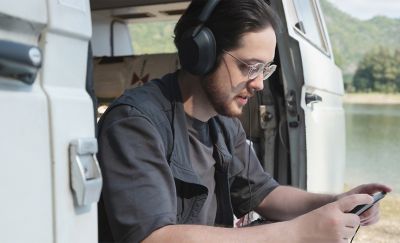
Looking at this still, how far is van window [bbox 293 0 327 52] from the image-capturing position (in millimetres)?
2941

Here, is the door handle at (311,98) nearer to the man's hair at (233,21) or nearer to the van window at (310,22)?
the van window at (310,22)

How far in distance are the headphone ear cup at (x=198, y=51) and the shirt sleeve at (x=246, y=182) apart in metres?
0.43

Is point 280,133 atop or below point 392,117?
atop

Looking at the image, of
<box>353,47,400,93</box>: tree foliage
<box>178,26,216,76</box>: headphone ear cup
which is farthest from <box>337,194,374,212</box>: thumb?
<box>353,47,400,93</box>: tree foliage

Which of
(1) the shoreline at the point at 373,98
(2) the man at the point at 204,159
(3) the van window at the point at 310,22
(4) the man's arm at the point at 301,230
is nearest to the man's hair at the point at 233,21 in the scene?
(2) the man at the point at 204,159

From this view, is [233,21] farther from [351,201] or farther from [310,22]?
[310,22]

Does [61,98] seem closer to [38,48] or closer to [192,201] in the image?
[38,48]

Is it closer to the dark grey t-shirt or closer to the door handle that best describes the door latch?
the dark grey t-shirt

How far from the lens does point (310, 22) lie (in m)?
3.34

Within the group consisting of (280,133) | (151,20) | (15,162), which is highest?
(151,20)

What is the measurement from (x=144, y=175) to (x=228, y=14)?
1.99ft

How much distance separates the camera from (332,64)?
354 cm

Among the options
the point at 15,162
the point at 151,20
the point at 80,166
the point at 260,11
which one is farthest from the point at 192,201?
the point at 151,20

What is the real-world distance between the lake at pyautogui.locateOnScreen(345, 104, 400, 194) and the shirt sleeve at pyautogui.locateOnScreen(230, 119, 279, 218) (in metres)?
5.88
